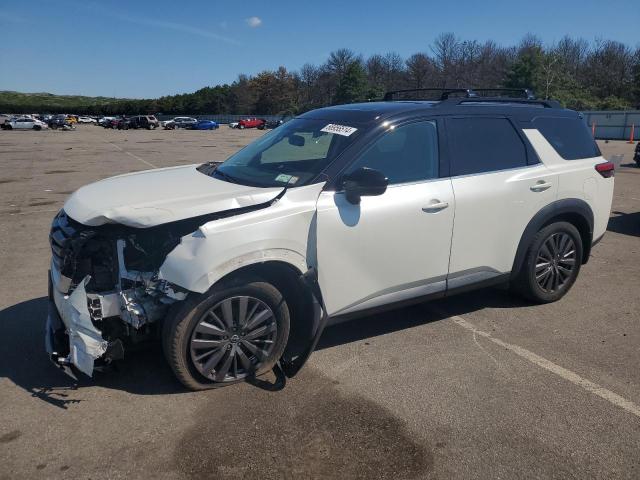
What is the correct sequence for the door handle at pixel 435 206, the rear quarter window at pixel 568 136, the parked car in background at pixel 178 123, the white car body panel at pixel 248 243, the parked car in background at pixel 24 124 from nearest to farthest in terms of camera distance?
the white car body panel at pixel 248 243
the door handle at pixel 435 206
the rear quarter window at pixel 568 136
the parked car in background at pixel 24 124
the parked car in background at pixel 178 123

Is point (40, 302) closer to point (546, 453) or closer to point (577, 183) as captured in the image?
point (546, 453)

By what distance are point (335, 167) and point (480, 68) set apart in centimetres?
8723

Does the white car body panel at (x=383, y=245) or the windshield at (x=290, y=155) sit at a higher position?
the windshield at (x=290, y=155)

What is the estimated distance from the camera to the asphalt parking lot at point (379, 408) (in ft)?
8.98

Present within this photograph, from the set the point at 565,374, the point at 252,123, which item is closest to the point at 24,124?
the point at 252,123

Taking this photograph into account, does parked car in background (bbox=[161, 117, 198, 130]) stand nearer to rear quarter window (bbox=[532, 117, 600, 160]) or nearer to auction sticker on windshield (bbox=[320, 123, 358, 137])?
rear quarter window (bbox=[532, 117, 600, 160])

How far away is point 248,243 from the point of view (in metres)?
3.17

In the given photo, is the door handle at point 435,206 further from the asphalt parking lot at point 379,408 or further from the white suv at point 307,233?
the asphalt parking lot at point 379,408

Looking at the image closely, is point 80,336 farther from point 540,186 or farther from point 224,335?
point 540,186

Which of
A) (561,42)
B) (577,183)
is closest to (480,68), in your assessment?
(561,42)

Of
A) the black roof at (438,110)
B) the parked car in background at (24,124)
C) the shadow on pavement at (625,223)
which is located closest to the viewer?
the black roof at (438,110)

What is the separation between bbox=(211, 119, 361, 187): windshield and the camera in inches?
145

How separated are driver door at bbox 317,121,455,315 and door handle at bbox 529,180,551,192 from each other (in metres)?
0.93

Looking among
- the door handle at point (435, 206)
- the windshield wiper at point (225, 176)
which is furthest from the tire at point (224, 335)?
the door handle at point (435, 206)
